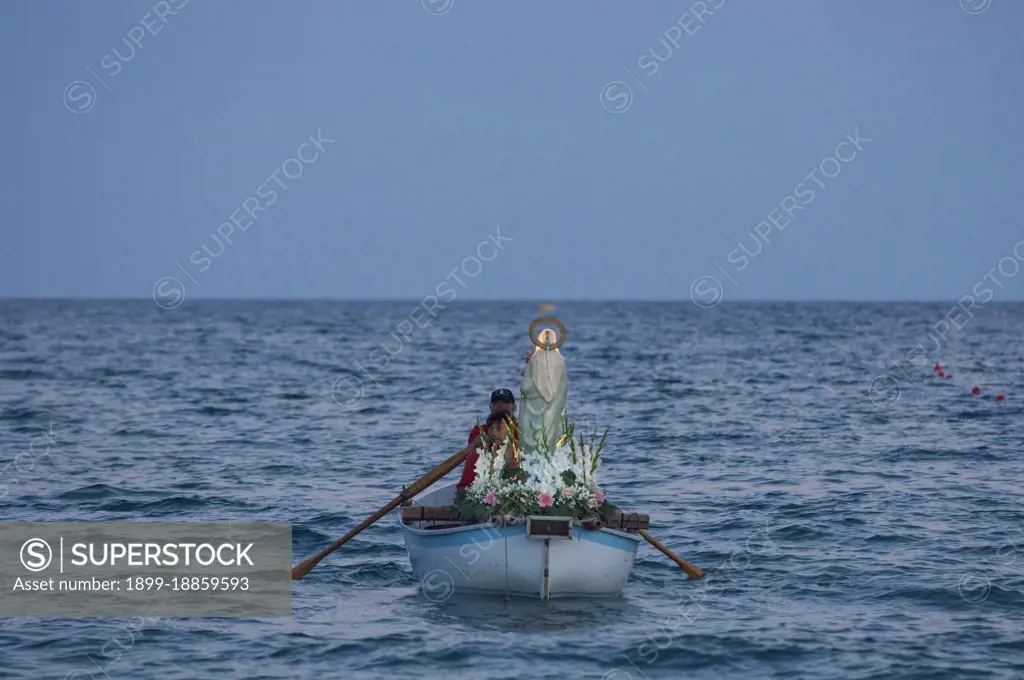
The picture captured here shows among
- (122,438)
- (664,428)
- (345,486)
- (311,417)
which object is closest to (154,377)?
(311,417)

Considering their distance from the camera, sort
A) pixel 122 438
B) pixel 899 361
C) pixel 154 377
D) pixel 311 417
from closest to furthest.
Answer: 1. pixel 122 438
2. pixel 311 417
3. pixel 154 377
4. pixel 899 361

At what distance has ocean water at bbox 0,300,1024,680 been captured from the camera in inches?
630

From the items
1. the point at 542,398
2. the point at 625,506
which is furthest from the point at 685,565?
the point at 625,506

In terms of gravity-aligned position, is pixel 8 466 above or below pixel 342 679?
above

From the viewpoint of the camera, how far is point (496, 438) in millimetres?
18703

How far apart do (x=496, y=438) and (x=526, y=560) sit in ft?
6.50

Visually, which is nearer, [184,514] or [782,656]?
[782,656]

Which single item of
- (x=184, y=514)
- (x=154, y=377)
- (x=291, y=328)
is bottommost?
(x=184, y=514)

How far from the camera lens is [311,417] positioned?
44875 mm

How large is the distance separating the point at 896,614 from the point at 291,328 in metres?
129

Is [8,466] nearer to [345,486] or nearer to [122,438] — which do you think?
[122,438]

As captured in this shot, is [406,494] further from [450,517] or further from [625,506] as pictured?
[625,506]

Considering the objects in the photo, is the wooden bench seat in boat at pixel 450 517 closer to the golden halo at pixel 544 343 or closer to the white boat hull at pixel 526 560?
the white boat hull at pixel 526 560

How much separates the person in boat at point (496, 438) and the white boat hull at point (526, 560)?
1.10 meters
